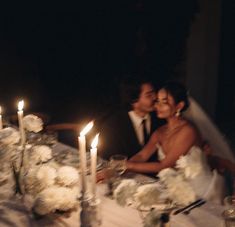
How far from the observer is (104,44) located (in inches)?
214

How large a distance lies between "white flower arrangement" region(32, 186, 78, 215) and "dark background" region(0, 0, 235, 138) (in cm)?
361

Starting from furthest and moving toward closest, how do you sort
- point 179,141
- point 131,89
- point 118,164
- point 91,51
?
1. point 91,51
2. point 131,89
3. point 179,141
4. point 118,164

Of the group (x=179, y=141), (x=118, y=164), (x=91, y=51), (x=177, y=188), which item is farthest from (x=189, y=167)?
(x=91, y=51)

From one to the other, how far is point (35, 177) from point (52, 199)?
0.49 ft

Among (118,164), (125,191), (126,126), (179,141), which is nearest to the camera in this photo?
(125,191)

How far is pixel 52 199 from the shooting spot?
1.62 meters

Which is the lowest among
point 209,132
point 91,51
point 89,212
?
point 209,132

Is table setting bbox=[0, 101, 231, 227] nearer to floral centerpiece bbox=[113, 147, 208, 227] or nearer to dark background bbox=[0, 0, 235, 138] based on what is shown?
floral centerpiece bbox=[113, 147, 208, 227]

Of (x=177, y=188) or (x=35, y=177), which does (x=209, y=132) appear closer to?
(x=177, y=188)

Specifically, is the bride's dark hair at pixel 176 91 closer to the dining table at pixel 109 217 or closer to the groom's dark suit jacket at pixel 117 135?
the groom's dark suit jacket at pixel 117 135

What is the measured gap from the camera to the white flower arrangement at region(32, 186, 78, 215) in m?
1.62

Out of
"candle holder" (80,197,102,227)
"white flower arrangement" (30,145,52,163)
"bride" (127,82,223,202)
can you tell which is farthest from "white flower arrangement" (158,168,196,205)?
"bride" (127,82,223,202)

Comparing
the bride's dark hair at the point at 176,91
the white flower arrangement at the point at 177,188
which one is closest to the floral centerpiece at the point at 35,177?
the white flower arrangement at the point at 177,188

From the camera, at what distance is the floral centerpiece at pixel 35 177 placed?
1.64 m
